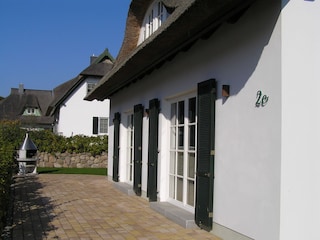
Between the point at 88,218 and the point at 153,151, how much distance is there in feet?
6.61

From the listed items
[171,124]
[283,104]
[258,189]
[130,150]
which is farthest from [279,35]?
[130,150]

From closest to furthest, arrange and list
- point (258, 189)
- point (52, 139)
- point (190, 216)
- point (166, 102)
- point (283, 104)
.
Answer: point (283, 104)
point (258, 189)
point (190, 216)
point (166, 102)
point (52, 139)

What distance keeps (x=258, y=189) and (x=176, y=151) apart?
9.93ft

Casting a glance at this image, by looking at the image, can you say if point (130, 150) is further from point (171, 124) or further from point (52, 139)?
point (52, 139)

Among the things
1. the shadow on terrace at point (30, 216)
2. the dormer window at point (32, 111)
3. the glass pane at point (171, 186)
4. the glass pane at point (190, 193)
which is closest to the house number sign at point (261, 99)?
the glass pane at point (190, 193)

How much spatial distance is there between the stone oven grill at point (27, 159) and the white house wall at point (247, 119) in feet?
35.6

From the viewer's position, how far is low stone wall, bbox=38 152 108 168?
2059cm

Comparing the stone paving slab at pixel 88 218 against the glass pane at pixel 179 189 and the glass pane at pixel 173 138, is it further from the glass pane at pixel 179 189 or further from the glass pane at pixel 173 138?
the glass pane at pixel 173 138

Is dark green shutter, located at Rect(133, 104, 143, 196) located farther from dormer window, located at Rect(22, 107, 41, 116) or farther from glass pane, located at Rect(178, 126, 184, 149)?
dormer window, located at Rect(22, 107, 41, 116)

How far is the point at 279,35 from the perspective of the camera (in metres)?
4.21

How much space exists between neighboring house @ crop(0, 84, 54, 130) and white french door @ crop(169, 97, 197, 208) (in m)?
38.0

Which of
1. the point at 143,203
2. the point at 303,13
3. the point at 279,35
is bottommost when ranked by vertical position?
the point at 143,203

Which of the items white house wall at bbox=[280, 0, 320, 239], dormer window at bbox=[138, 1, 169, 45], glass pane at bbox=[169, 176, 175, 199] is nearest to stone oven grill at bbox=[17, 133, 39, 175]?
dormer window at bbox=[138, 1, 169, 45]

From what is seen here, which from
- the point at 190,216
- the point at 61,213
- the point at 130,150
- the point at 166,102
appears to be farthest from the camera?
the point at 130,150
